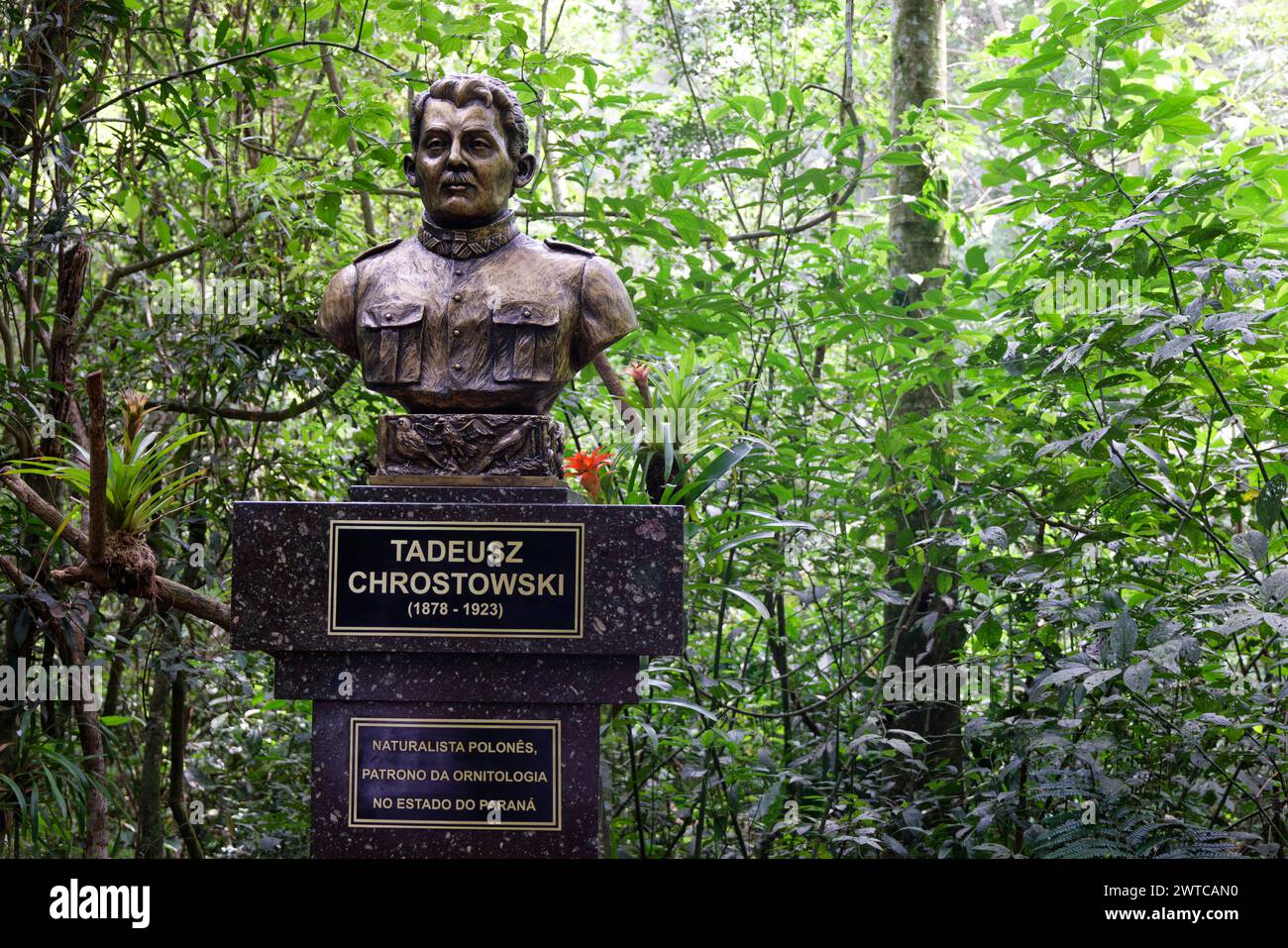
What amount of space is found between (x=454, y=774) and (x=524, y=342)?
1206 mm

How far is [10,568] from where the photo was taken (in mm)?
3896

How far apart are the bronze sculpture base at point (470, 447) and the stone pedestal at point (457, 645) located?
0.56 ft

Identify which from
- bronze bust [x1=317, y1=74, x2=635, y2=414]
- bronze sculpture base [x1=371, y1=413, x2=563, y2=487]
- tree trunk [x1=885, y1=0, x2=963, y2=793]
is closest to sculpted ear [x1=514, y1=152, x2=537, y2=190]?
bronze bust [x1=317, y1=74, x2=635, y2=414]

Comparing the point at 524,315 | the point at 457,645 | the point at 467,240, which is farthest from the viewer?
the point at 467,240

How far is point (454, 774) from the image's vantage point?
307cm

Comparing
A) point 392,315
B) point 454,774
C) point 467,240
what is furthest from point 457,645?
point 467,240

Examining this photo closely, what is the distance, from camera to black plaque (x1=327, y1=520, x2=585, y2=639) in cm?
305

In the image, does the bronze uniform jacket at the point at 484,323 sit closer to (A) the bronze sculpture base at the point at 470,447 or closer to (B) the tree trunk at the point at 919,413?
(A) the bronze sculpture base at the point at 470,447

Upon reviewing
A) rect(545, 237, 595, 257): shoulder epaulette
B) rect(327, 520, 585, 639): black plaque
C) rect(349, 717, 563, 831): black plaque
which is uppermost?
rect(545, 237, 595, 257): shoulder epaulette

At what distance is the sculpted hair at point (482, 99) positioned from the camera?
336cm

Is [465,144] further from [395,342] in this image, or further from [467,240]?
[395,342]

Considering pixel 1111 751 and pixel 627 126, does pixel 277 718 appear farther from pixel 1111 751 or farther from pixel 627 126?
pixel 1111 751

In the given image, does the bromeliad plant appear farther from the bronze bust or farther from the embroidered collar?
the embroidered collar

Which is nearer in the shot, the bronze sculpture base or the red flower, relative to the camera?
the bronze sculpture base
